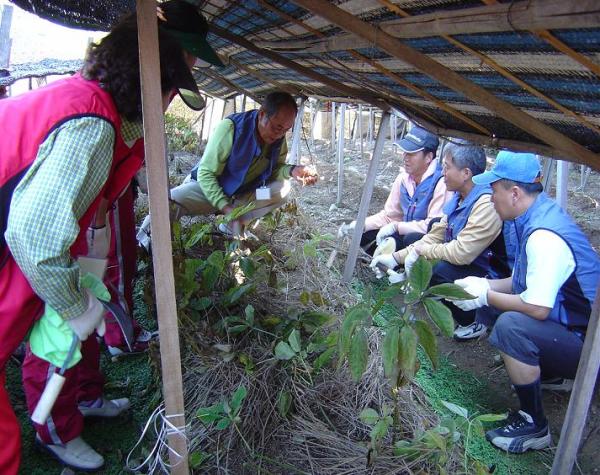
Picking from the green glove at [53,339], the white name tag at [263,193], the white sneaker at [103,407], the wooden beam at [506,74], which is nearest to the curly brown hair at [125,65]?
the green glove at [53,339]

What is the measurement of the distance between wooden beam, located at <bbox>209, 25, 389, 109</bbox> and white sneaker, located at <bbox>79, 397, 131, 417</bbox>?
7.06ft

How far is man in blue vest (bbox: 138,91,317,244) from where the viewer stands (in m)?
3.52

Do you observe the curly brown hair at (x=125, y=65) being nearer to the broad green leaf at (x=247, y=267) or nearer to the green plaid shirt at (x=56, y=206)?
the green plaid shirt at (x=56, y=206)

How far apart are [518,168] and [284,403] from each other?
1.71 metres

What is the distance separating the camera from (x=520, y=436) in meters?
2.46

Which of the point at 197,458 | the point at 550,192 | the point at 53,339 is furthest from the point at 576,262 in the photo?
the point at 550,192

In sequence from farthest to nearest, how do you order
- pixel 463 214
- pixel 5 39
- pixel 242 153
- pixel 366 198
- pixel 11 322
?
pixel 5 39 → pixel 366 198 → pixel 242 153 → pixel 463 214 → pixel 11 322

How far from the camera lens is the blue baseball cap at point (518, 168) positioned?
101 inches

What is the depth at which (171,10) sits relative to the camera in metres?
2.20

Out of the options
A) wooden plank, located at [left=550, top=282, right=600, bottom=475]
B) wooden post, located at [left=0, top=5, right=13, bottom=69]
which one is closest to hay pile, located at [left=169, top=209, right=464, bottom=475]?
wooden plank, located at [left=550, top=282, right=600, bottom=475]

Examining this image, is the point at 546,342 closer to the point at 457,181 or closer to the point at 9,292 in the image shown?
the point at 457,181

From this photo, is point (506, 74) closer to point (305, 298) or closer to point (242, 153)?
point (305, 298)

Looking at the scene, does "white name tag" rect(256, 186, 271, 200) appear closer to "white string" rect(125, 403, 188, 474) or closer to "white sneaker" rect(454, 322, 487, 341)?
"white sneaker" rect(454, 322, 487, 341)

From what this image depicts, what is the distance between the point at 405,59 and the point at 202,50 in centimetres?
92
